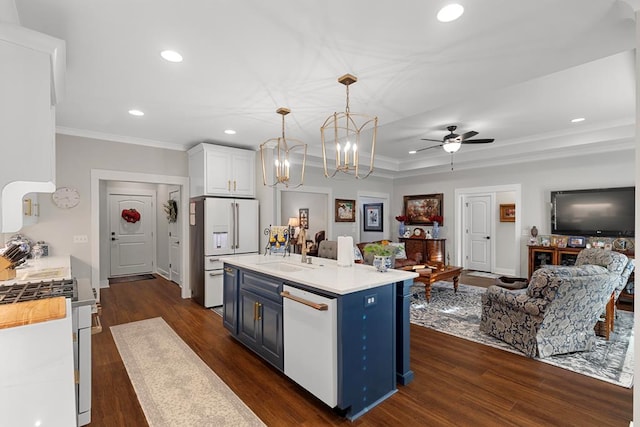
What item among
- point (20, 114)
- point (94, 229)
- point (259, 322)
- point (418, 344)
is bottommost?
point (418, 344)

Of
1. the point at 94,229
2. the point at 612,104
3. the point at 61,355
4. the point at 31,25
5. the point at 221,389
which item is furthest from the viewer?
the point at 94,229

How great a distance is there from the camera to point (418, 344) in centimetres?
322

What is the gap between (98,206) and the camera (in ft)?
14.2

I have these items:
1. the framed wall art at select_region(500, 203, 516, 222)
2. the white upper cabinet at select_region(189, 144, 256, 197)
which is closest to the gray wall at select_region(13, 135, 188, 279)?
the white upper cabinet at select_region(189, 144, 256, 197)

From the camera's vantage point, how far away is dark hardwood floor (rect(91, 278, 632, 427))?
6.72 feet

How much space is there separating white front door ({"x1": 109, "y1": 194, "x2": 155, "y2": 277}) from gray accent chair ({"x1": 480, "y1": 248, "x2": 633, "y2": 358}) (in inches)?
280

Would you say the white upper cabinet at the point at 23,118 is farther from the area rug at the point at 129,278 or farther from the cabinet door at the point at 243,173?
the area rug at the point at 129,278

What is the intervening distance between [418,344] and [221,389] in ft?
6.55

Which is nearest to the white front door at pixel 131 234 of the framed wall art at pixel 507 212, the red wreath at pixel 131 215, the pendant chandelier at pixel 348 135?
the red wreath at pixel 131 215

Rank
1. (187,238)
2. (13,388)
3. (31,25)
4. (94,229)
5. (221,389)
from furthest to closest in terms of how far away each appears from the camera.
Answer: (187,238), (94,229), (221,389), (31,25), (13,388)

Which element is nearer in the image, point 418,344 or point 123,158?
point 418,344

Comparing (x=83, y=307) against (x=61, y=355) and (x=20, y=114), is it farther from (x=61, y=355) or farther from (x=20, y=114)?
(x=20, y=114)

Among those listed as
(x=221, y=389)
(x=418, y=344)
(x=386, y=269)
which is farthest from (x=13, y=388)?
(x=418, y=344)

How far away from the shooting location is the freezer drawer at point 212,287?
175 inches
